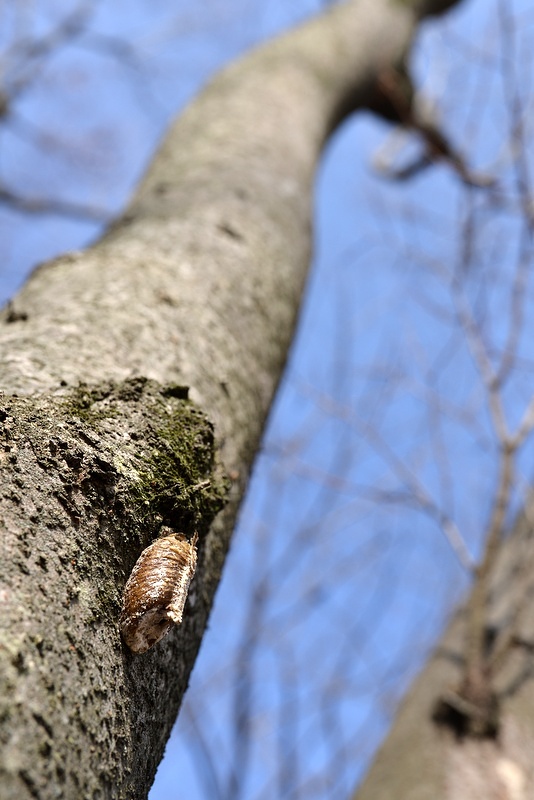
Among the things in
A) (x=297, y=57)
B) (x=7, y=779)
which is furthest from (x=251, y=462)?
(x=297, y=57)

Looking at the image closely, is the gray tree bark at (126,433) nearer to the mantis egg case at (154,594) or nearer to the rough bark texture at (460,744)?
the mantis egg case at (154,594)

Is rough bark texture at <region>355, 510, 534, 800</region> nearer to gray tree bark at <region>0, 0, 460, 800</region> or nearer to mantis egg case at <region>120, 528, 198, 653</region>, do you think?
gray tree bark at <region>0, 0, 460, 800</region>

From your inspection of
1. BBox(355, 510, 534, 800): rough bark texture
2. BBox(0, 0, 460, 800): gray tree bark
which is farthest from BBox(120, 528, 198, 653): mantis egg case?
BBox(355, 510, 534, 800): rough bark texture

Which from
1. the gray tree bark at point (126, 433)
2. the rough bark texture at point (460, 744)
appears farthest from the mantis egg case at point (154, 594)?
the rough bark texture at point (460, 744)

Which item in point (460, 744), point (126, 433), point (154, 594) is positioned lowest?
point (460, 744)

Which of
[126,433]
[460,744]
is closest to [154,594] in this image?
[126,433]

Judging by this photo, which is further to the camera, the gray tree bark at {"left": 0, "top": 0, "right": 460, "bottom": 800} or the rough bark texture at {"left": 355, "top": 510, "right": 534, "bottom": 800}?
the rough bark texture at {"left": 355, "top": 510, "right": 534, "bottom": 800}

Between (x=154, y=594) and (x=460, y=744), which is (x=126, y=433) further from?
(x=460, y=744)
